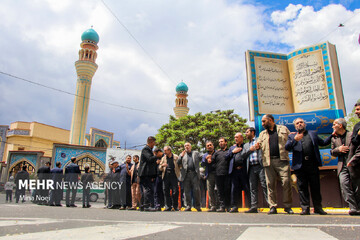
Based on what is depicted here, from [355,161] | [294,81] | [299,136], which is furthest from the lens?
[294,81]

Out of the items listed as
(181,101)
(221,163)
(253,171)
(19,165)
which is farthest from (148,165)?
(181,101)

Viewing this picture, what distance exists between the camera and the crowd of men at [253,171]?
4.08 meters

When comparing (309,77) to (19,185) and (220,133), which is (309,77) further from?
(220,133)

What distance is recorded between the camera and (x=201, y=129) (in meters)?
21.3

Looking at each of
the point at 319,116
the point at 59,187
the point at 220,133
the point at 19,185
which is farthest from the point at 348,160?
the point at 220,133

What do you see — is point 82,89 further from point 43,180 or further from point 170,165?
point 170,165

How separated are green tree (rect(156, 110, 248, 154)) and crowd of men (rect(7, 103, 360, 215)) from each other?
13.7 metres

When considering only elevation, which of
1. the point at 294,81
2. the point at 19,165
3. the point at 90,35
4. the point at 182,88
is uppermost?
the point at 90,35

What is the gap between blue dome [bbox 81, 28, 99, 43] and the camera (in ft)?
114

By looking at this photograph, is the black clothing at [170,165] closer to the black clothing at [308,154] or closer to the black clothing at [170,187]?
the black clothing at [170,187]

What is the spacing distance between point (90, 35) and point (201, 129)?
884 inches

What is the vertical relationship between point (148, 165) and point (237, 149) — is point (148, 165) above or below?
below

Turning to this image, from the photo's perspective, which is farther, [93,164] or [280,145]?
[93,164]

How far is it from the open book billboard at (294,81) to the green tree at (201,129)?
11594 mm
